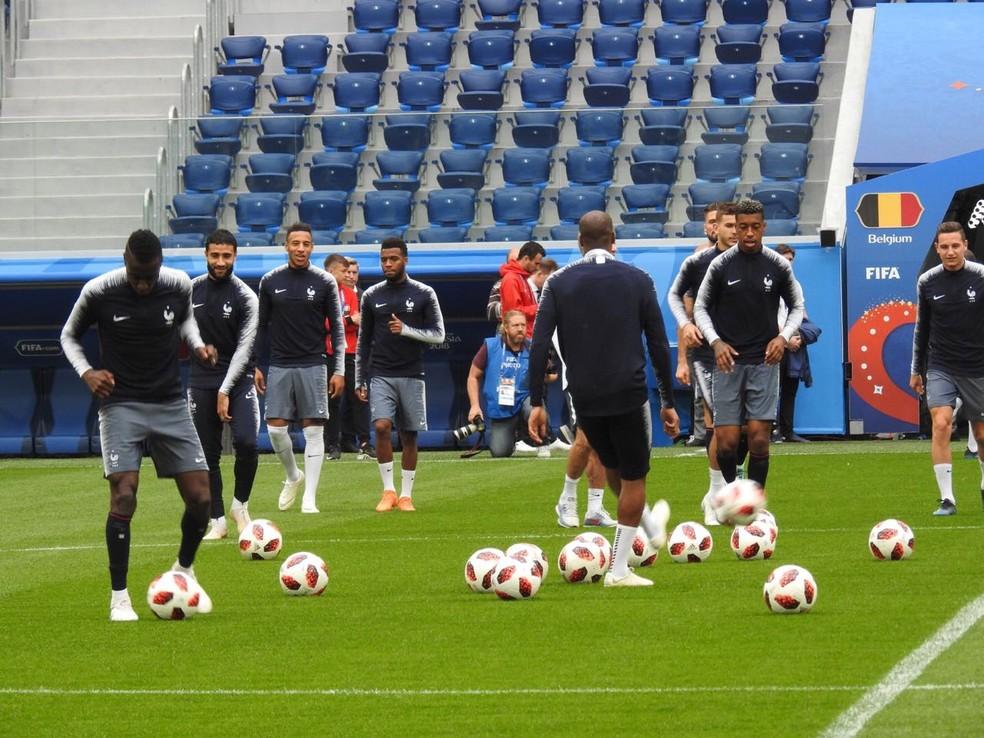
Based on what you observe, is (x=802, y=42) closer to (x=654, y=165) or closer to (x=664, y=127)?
(x=664, y=127)

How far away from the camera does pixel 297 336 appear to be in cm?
1492

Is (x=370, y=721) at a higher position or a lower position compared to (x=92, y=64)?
lower

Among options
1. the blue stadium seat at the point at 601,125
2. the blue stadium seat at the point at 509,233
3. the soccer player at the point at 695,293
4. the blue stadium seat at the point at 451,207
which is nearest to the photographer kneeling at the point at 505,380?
the blue stadium seat at the point at 509,233

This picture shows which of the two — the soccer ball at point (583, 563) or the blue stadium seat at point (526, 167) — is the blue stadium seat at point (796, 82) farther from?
the soccer ball at point (583, 563)

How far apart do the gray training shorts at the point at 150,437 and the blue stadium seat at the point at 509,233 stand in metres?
14.7

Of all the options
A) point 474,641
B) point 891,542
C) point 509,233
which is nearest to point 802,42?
point 509,233

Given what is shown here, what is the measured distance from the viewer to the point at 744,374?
40.6 feet

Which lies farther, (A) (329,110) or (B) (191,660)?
(A) (329,110)

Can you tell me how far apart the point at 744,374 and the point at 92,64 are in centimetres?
2157

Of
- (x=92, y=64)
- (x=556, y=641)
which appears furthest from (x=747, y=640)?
(x=92, y=64)

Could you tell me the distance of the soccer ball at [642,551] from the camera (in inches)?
419

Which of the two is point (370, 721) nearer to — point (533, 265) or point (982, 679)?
point (982, 679)

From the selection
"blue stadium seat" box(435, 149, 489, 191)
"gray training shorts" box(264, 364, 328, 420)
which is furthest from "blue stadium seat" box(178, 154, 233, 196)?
"gray training shorts" box(264, 364, 328, 420)

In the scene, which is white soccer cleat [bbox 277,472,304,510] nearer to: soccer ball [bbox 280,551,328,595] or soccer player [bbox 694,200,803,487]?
soccer player [bbox 694,200,803,487]
